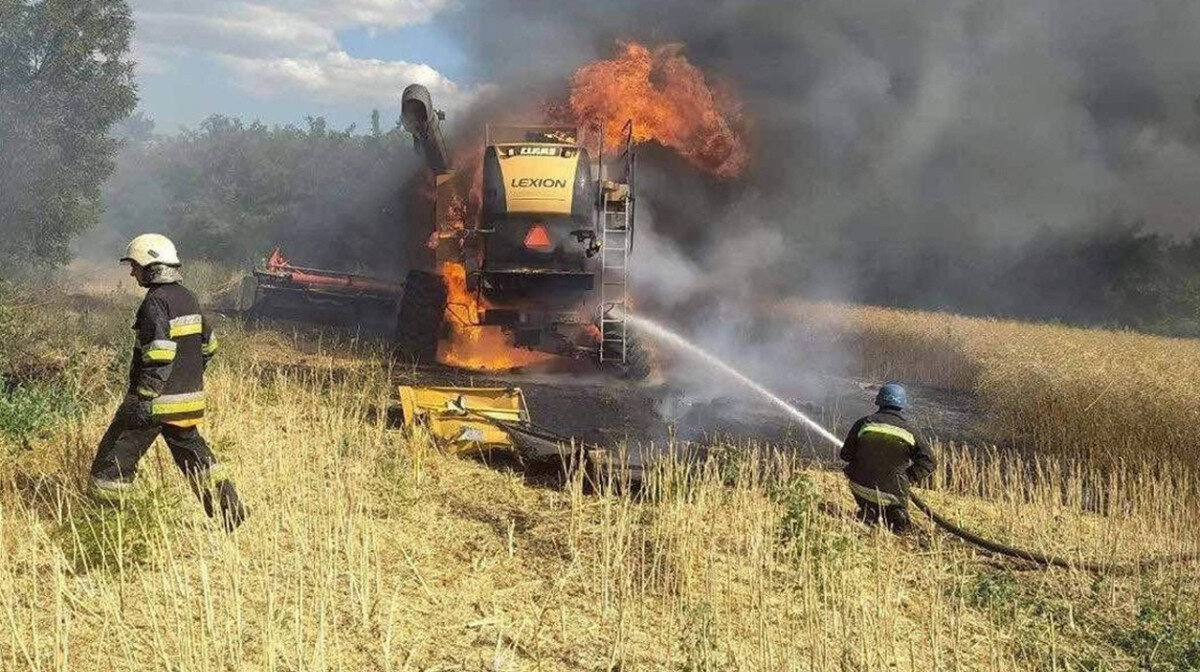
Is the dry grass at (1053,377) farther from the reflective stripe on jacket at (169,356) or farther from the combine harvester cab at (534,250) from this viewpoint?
the reflective stripe on jacket at (169,356)

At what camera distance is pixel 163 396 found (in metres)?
5.05

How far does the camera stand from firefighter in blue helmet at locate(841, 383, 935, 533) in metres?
6.84

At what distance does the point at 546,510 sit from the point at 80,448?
3272mm

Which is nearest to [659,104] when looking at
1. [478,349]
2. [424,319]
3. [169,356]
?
[478,349]

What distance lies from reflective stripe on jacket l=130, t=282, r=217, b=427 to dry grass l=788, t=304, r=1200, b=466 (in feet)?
30.6

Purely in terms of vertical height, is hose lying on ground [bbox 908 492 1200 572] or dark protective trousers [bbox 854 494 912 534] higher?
dark protective trousers [bbox 854 494 912 534]

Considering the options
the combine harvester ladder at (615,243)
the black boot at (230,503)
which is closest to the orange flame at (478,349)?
the combine harvester ladder at (615,243)

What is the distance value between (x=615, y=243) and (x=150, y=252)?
8040 millimetres

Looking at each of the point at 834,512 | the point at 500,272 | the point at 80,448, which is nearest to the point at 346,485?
the point at 80,448

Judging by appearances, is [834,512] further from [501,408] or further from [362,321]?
[362,321]

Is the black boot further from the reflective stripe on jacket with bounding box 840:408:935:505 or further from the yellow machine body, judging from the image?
the yellow machine body

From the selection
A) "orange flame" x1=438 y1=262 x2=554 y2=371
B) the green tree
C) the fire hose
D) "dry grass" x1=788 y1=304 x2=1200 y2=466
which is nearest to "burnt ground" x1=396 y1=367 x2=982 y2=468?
"orange flame" x1=438 y1=262 x2=554 y2=371

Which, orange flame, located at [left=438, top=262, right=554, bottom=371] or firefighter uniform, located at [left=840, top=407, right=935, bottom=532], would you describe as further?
orange flame, located at [left=438, top=262, right=554, bottom=371]

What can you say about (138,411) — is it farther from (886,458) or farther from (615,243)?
(615,243)
